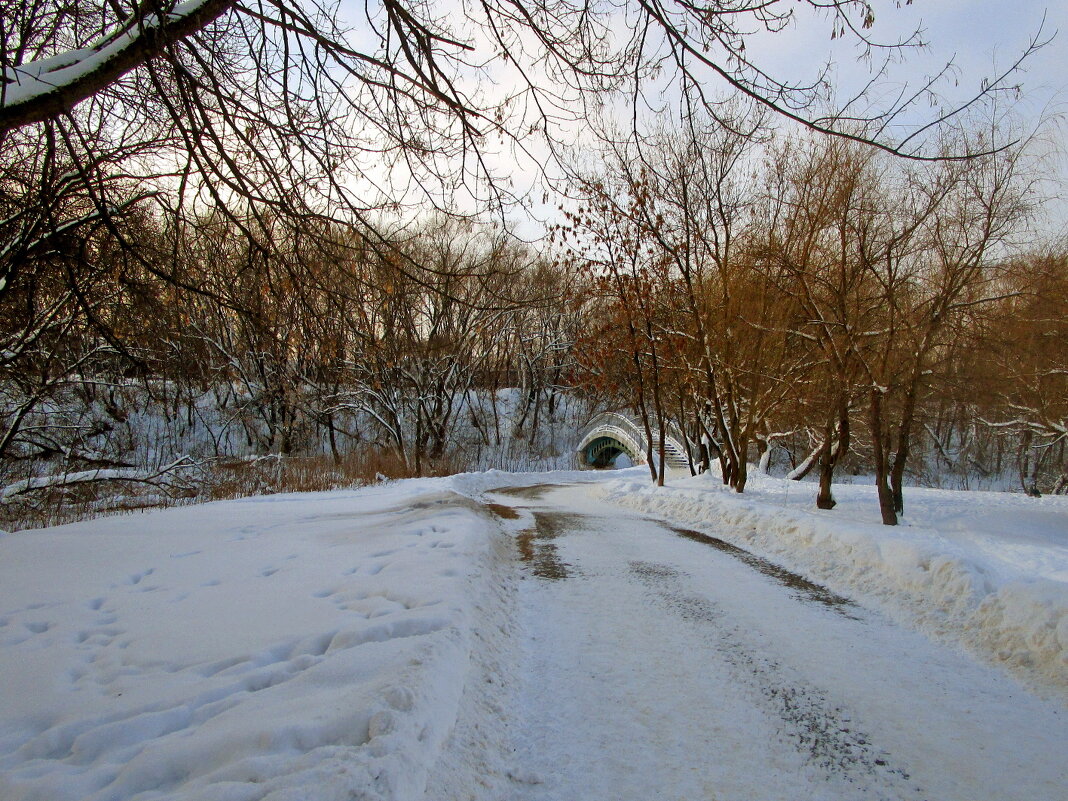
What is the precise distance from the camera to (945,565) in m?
5.60

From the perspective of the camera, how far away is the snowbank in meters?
2.39

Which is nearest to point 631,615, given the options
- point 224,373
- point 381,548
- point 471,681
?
point 471,681

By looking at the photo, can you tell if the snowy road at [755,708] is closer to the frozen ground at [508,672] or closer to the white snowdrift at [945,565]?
the frozen ground at [508,672]

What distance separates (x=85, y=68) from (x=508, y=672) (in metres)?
4.30

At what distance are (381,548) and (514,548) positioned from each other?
2.16 meters

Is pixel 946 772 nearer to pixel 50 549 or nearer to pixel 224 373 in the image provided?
pixel 224 373

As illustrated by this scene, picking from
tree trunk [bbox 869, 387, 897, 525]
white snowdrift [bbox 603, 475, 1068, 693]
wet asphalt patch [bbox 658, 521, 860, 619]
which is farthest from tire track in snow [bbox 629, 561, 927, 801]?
tree trunk [bbox 869, 387, 897, 525]

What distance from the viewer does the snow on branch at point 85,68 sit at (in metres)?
2.94

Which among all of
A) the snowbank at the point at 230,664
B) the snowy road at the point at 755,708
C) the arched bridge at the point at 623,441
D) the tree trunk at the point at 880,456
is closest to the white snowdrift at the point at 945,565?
the snowy road at the point at 755,708

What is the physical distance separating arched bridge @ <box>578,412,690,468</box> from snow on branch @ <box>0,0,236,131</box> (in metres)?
24.9

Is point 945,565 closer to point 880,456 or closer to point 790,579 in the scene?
point 790,579

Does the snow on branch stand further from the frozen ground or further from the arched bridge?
the arched bridge

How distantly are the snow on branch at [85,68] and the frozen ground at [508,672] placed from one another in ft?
10.1

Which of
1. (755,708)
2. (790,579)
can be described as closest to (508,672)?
(755,708)
